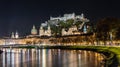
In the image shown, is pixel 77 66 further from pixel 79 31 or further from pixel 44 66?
pixel 79 31

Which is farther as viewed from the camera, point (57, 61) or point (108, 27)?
point (108, 27)

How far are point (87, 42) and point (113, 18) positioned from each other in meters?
49.3

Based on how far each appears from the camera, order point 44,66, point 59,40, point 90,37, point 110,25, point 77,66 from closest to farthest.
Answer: point 77,66
point 44,66
point 110,25
point 90,37
point 59,40

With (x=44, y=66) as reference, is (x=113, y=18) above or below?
above

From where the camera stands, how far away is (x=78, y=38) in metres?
167

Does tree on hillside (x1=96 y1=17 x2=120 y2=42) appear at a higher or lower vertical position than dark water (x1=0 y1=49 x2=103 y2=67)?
higher

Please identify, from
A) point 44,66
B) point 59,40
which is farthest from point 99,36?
point 59,40

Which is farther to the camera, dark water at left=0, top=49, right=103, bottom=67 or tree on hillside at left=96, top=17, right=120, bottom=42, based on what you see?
tree on hillside at left=96, top=17, right=120, bottom=42

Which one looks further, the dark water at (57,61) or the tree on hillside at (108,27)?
the tree on hillside at (108,27)

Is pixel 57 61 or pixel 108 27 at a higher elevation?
pixel 108 27

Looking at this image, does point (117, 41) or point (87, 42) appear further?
point (87, 42)

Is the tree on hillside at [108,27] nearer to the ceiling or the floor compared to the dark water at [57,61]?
nearer to the ceiling

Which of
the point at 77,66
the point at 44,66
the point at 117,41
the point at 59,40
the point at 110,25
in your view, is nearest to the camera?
the point at 77,66

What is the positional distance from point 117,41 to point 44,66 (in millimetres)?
64474
